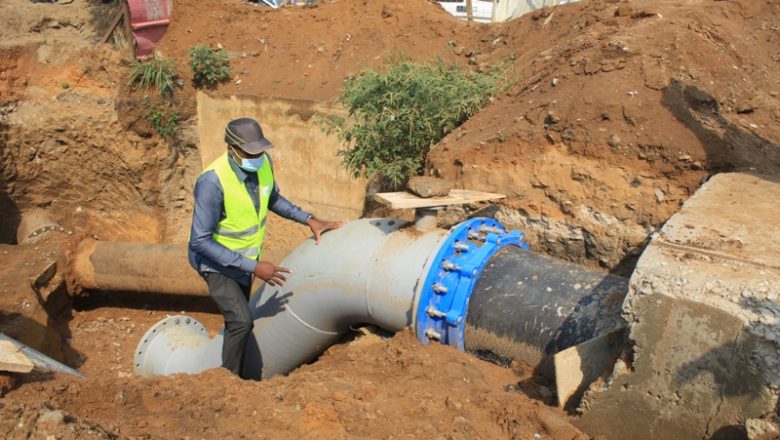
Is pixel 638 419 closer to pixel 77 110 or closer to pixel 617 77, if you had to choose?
pixel 617 77

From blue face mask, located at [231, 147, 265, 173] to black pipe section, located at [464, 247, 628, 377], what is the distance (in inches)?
56.9

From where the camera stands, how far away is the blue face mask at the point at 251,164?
136 inches

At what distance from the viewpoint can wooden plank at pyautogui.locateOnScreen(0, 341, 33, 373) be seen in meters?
2.77

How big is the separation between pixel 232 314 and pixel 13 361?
1.18m

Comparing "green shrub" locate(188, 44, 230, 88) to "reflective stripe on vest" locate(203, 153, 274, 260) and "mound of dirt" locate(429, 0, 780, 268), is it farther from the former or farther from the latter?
"reflective stripe on vest" locate(203, 153, 274, 260)

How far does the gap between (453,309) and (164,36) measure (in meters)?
6.76

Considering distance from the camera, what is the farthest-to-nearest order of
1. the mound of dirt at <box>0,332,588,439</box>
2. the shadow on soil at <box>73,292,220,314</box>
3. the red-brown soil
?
the shadow on soil at <box>73,292,220,314</box>, the red-brown soil, the mound of dirt at <box>0,332,588,439</box>

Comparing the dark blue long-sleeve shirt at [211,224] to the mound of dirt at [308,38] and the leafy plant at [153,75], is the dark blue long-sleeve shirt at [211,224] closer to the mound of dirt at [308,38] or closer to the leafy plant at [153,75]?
the mound of dirt at [308,38]

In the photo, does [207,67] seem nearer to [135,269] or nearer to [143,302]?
[135,269]

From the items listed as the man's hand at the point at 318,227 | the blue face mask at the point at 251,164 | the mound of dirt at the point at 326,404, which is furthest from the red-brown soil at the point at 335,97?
the blue face mask at the point at 251,164

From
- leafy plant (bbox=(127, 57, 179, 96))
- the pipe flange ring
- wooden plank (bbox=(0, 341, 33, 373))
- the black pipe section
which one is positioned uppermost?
leafy plant (bbox=(127, 57, 179, 96))

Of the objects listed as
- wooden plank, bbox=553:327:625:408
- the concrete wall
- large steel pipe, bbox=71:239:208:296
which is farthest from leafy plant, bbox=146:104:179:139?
wooden plank, bbox=553:327:625:408

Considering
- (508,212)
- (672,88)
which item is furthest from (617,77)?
(508,212)

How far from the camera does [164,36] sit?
326 inches
